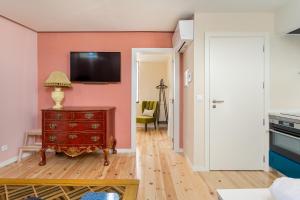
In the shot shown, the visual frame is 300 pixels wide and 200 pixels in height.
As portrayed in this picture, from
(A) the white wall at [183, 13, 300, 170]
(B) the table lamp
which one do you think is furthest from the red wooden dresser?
(A) the white wall at [183, 13, 300, 170]

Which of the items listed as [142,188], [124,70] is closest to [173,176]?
[142,188]

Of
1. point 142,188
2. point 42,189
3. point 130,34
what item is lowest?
point 142,188

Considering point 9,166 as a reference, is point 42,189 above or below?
above

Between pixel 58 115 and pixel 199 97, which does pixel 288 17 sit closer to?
pixel 199 97

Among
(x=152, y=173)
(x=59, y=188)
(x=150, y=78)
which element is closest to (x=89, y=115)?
(x=152, y=173)

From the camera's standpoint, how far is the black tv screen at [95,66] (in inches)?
175

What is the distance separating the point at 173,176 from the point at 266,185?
112 cm

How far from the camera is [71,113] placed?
3.79 meters

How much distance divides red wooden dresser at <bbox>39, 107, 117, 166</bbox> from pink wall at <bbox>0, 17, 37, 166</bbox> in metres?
0.55

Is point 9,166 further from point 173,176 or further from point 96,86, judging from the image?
point 173,176

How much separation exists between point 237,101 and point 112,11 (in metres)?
2.11

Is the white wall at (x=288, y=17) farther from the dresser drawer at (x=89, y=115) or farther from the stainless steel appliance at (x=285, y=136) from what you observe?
the dresser drawer at (x=89, y=115)

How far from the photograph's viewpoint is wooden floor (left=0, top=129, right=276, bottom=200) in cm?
280

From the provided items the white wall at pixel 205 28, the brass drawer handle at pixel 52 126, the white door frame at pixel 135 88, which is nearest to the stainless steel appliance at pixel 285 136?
the white wall at pixel 205 28
